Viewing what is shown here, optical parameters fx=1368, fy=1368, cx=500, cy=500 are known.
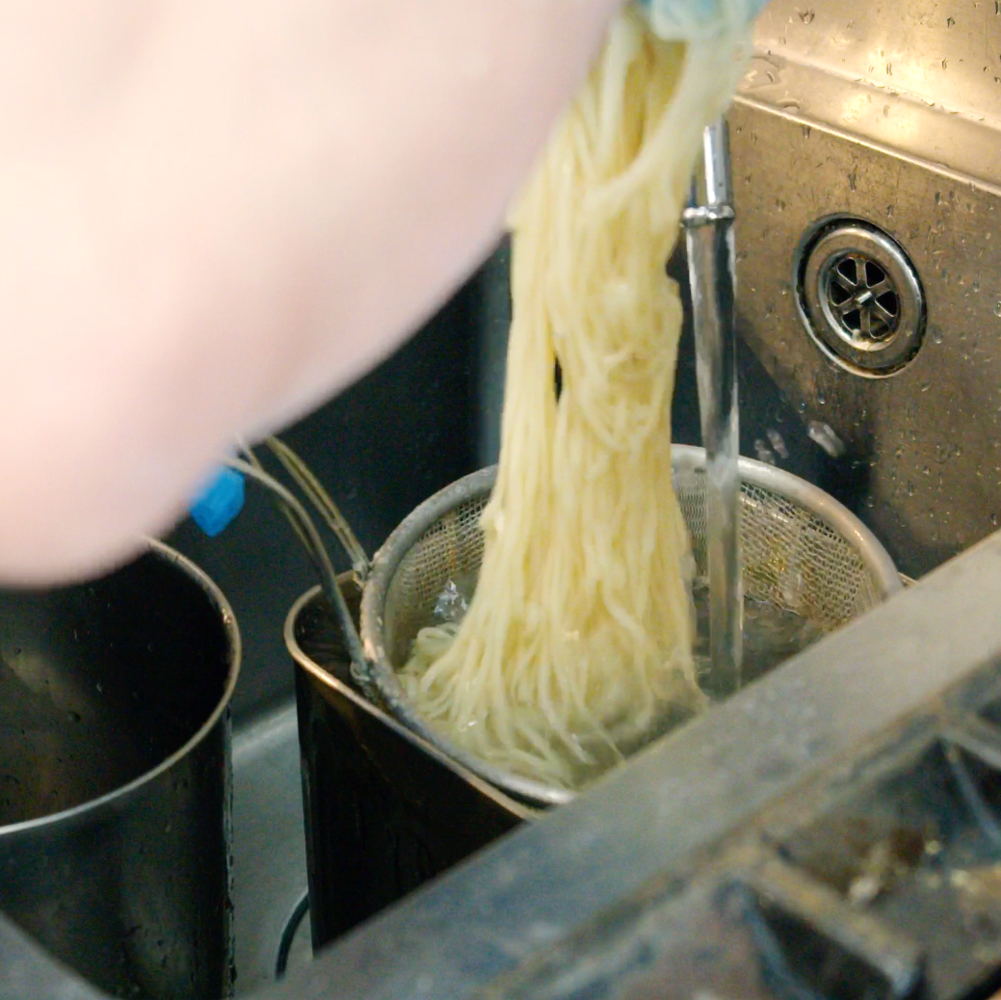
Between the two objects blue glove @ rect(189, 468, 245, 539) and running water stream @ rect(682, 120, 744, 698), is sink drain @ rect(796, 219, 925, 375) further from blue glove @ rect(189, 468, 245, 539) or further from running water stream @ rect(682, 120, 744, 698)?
blue glove @ rect(189, 468, 245, 539)

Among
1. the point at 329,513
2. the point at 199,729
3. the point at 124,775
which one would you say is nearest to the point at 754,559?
the point at 329,513

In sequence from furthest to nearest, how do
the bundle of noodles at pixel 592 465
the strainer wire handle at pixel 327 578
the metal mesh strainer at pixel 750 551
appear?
the metal mesh strainer at pixel 750 551, the strainer wire handle at pixel 327 578, the bundle of noodles at pixel 592 465

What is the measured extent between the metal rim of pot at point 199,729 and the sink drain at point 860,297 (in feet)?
1.77

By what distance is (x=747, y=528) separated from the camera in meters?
1.17

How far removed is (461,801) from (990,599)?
0.39 metres

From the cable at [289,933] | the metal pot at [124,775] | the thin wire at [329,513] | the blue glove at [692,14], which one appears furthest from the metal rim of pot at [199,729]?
the blue glove at [692,14]

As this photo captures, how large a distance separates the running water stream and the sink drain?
182mm

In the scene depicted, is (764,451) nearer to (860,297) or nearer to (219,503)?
(860,297)

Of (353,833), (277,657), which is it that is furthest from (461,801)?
(277,657)

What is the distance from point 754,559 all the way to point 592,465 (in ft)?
0.93

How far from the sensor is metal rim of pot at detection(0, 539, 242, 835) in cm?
81

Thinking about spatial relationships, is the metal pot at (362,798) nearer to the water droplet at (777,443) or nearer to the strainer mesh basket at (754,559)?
the strainer mesh basket at (754,559)

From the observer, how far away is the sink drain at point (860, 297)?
42.1 inches

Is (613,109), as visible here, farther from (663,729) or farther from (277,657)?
(277,657)
